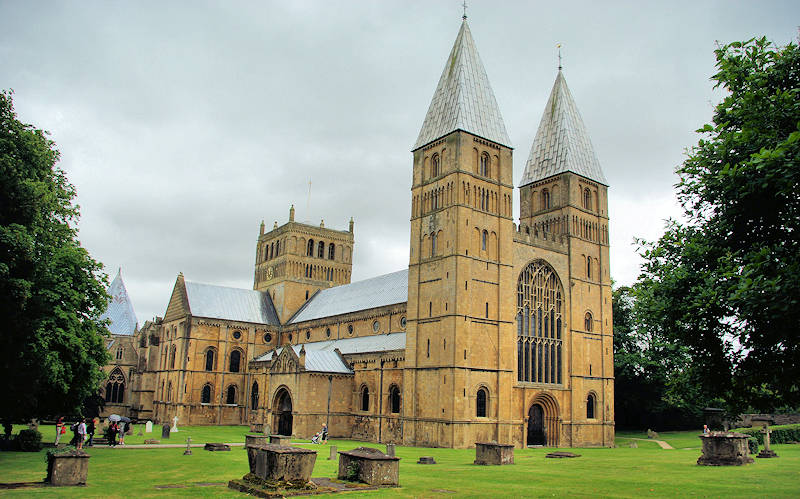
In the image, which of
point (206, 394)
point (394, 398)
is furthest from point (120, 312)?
point (394, 398)

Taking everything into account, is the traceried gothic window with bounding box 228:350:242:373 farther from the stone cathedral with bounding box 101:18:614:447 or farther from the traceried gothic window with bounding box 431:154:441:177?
the traceried gothic window with bounding box 431:154:441:177

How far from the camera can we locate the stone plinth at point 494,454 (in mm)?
28453

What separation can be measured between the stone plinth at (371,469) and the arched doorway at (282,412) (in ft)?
104

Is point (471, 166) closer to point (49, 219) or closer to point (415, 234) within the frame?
point (415, 234)

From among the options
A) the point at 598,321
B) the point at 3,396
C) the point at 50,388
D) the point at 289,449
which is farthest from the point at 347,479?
the point at 598,321

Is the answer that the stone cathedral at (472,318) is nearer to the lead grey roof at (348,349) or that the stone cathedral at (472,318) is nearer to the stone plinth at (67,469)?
the lead grey roof at (348,349)

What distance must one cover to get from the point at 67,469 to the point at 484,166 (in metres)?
34.4

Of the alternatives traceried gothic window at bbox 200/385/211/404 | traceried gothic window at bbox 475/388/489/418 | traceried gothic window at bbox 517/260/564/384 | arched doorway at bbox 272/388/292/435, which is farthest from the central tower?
traceried gothic window at bbox 200/385/211/404

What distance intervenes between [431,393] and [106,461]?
Answer: 2098 centimetres

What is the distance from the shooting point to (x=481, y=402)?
4238cm

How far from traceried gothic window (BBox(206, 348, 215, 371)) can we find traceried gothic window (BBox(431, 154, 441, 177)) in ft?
104

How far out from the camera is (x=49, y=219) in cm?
2655

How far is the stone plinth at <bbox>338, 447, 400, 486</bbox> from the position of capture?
18812 millimetres

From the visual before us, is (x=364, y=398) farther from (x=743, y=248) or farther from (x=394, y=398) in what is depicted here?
(x=743, y=248)
